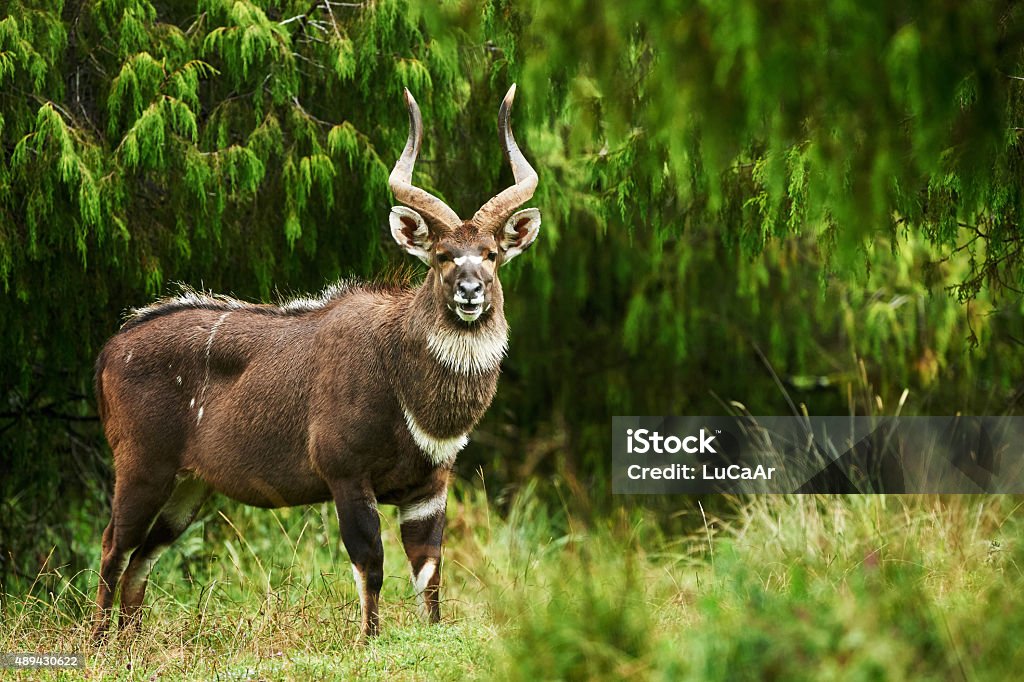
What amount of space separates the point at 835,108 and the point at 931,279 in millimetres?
3943

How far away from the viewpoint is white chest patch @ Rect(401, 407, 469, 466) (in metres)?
6.40

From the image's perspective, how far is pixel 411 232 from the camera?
664cm

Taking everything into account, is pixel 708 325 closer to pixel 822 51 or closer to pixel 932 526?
pixel 932 526

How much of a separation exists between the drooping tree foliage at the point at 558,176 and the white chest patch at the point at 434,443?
0.42m

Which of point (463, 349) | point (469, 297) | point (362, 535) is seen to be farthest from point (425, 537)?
point (469, 297)

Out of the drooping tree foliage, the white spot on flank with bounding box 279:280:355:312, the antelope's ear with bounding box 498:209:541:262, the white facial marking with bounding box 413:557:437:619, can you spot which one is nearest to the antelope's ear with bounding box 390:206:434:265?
the antelope's ear with bounding box 498:209:541:262

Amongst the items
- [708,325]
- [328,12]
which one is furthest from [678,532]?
[328,12]

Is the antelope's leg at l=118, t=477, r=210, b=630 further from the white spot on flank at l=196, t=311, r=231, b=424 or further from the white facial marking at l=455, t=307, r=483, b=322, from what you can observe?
the white facial marking at l=455, t=307, r=483, b=322

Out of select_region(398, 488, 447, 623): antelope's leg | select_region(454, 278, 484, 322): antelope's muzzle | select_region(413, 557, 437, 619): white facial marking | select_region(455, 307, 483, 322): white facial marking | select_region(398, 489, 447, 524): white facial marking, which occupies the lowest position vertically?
select_region(413, 557, 437, 619): white facial marking

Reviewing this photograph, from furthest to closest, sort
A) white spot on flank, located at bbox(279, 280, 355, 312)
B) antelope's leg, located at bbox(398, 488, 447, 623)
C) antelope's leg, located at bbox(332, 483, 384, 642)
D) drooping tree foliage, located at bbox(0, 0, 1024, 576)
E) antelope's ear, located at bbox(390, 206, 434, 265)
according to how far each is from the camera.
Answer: white spot on flank, located at bbox(279, 280, 355, 312) → antelope's leg, located at bbox(398, 488, 447, 623) → antelope's ear, located at bbox(390, 206, 434, 265) → antelope's leg, located at bbox(332, 483, 384, 642) → drooping tree foliage, located at bbox(0, 0, 1024, 576)

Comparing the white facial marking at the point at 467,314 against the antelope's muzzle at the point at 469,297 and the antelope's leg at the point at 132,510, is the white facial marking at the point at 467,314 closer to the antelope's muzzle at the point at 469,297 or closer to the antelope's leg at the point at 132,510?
the antelope's muzzle at the point at 469,297

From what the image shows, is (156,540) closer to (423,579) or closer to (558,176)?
(423,579)

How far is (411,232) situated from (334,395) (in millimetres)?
873

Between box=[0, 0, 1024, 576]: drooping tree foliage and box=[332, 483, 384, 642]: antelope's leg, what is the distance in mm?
830
